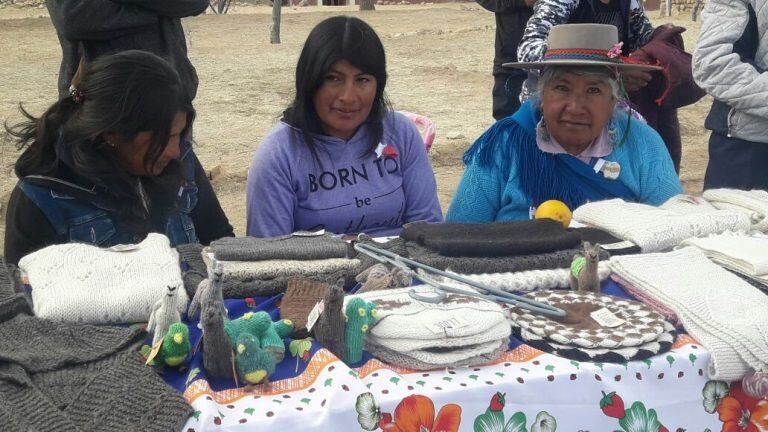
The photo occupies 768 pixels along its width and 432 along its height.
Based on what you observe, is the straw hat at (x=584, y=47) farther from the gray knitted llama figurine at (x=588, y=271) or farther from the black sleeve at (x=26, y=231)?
the black sleeve at (x=26, y=231)

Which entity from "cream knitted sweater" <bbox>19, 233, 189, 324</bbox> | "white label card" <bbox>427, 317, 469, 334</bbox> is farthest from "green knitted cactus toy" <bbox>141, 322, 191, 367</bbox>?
"white label card" <bbox>427, 317, 469, 334</bbox>

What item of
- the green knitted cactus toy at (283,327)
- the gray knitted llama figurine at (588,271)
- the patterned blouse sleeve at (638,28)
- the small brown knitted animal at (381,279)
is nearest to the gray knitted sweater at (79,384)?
the green knitted cactus toy at (283,327)

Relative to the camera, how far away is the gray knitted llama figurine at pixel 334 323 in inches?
68.0

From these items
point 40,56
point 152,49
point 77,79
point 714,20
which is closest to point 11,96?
point 40,56

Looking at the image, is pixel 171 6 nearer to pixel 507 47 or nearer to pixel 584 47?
pixel 584 47

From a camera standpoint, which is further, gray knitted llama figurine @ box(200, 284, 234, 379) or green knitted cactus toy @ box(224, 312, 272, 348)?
green knitted cactus toy @ box(224, 312, 272, 348)

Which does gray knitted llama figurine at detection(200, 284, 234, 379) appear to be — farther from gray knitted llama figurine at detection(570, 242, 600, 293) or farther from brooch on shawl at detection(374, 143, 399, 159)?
brooch on shawl at detection(374, 143, 399, 159)

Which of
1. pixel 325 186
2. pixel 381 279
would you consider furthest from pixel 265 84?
pixel 381 279

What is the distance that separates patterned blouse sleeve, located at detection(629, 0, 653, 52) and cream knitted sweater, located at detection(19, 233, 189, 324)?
2.70m

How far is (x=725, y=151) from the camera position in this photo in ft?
12.0

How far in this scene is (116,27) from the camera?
3279 mm

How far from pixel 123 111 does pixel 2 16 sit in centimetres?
2069

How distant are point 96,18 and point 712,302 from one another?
101 inches

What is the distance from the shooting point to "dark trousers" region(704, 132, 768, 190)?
3.56 metres
